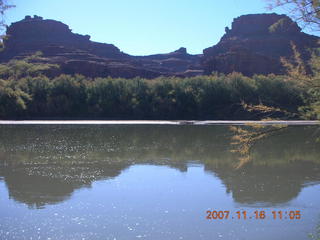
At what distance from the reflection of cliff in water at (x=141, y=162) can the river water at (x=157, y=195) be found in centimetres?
3

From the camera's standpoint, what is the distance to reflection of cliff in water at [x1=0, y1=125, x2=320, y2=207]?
10.9 metres

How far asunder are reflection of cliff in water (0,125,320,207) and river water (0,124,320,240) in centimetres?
3

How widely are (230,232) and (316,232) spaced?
1.60 m

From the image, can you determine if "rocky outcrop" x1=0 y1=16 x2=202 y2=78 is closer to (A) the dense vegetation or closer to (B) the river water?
(A) the dense vegetation

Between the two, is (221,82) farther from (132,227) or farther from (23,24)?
(23,24)

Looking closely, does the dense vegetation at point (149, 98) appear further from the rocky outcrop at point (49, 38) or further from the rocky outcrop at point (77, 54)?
the rocky outcrop at point (49, 38)

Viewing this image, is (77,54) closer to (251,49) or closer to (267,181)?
(251,49)

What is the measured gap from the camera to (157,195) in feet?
34.7

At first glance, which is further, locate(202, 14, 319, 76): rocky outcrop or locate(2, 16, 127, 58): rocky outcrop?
locate(2, 16, 127, 58): rocky outcrop
